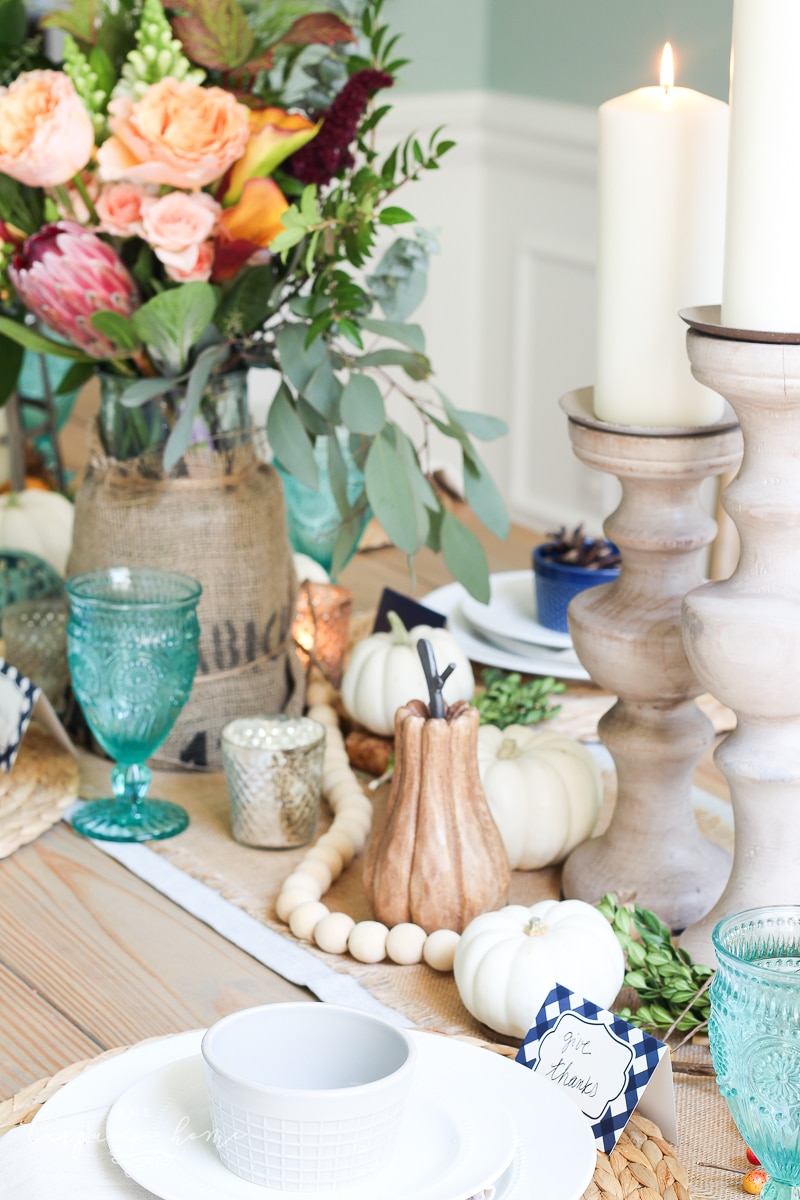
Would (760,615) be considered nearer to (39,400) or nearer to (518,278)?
(39,400)

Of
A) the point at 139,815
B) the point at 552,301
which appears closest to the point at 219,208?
the point at 139,815

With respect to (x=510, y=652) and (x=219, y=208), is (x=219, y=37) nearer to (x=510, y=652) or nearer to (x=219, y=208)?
(x=219, y=208)

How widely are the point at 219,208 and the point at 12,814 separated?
469mm

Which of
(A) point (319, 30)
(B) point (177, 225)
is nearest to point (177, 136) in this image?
(B) point (177, 225)

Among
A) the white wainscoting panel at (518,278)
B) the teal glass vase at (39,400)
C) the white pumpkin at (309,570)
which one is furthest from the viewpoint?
the white wainscoting panel at (518,278)

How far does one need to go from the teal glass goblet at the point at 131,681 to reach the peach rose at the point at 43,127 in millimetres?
297

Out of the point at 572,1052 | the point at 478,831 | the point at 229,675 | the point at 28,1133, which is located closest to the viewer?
the point at 28,1133

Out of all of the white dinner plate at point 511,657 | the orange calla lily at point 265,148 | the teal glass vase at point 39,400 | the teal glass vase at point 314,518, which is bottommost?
the white dinner plate at point 511,657

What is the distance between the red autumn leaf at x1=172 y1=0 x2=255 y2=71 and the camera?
102cm

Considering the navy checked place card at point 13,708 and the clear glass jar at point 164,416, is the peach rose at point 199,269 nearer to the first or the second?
the clear glass jar at point 164,416

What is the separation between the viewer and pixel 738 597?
0.73 metres

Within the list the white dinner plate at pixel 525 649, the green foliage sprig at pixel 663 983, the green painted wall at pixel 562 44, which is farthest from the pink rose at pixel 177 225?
the green painted wall at pixel 562 44

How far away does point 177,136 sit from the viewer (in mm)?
958

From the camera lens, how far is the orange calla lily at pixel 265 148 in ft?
3.35
